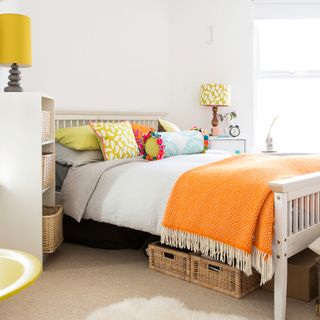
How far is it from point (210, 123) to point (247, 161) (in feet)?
6.80

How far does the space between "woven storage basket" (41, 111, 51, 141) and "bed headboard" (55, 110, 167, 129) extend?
832mm

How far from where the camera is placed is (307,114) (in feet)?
15.7

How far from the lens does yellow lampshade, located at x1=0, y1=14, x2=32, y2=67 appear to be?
2645 millimetres

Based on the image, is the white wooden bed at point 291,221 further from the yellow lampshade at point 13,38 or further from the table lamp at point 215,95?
the table lamp at point 215,95

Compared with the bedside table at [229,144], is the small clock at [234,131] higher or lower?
higher

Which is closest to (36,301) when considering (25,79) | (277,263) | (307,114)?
(277,263)

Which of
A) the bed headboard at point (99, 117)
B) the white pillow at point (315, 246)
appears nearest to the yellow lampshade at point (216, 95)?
the bed headboard at point (99, 117)

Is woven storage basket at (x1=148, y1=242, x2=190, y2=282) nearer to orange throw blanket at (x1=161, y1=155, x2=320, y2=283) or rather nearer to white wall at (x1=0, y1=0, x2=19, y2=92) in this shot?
orange throw blanket at (x1=161, y1=155, x2=320, y2=283)

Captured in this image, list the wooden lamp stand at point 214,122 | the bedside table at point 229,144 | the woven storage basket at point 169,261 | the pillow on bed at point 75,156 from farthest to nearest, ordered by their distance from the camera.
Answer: the wooden lamp stand at point 214,122 < the bedside table at point 229,144 < the pillow on bed at point 75,156 < the woven storage basket at point 169,261

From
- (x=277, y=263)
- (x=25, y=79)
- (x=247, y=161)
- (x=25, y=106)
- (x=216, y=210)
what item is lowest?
(x=277, y=263)

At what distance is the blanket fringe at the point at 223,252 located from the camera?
75.6 inches

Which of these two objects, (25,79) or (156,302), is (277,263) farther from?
(25,79)

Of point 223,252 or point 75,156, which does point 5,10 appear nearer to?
point 75,156

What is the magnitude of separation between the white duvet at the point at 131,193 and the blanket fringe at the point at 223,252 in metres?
0.13
